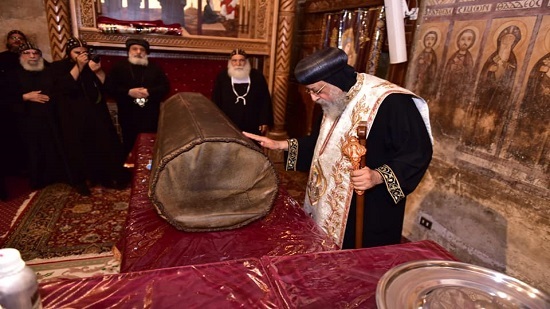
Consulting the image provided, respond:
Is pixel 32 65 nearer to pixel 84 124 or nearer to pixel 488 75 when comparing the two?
pixel 84 124

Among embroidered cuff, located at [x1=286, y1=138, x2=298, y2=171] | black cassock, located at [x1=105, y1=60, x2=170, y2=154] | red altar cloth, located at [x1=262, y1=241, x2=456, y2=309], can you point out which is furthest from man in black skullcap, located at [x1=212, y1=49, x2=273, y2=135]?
red altar cloth, located at [x1=262, y1=241, x2=456, y2=309]

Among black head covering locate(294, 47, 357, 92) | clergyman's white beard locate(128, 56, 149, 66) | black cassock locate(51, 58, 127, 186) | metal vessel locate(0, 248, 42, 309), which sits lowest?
black cassock locate(51, 58, 127, 186)

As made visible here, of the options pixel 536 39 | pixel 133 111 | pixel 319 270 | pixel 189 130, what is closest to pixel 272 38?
pixel 133 111

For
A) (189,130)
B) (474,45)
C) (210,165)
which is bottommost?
(210,165)

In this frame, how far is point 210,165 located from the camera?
174 cm

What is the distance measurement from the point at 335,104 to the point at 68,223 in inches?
123

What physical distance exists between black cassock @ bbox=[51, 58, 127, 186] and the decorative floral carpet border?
24 cm

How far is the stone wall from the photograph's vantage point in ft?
8.36

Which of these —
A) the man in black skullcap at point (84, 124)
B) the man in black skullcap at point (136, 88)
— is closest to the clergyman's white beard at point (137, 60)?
the man in black skullcap at point (136, 88)

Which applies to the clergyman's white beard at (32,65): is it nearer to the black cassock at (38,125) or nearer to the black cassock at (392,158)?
the black cassock at (38,125)

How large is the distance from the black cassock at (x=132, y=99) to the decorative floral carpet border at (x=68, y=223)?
1.01 meters

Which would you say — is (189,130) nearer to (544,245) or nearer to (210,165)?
(210,165)

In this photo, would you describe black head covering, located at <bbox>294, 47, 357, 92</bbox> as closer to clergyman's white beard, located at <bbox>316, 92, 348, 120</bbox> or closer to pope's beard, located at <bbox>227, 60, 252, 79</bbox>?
clergyman's white beard, located at <bbox>316, 92, 348, 120</bbox>

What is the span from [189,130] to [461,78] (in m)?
2.54
